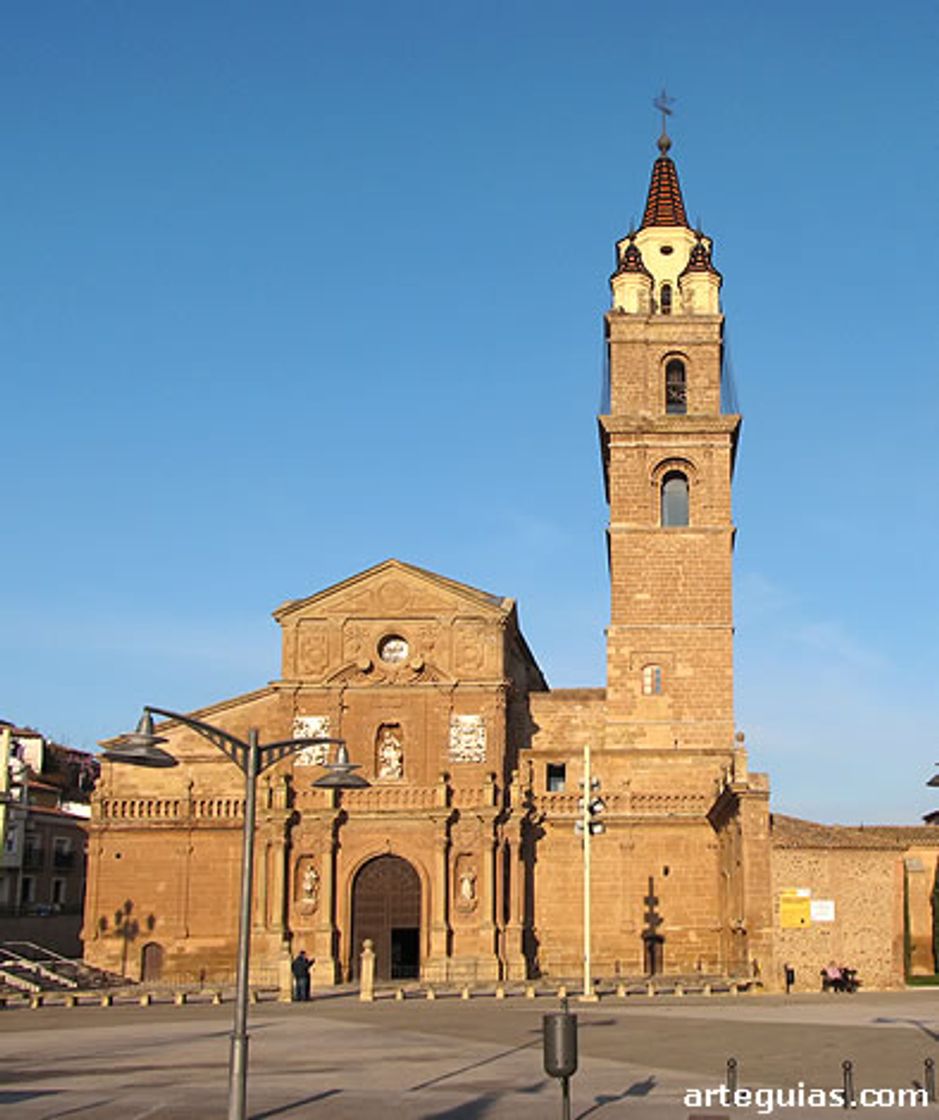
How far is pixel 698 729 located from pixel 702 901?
260 inches

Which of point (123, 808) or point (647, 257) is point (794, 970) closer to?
point (123, 808)

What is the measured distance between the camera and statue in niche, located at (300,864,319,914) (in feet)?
169

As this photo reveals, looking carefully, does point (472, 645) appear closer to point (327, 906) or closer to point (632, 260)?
point (327, 906)

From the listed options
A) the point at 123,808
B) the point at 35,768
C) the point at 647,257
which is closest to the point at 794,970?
the point at 123,808

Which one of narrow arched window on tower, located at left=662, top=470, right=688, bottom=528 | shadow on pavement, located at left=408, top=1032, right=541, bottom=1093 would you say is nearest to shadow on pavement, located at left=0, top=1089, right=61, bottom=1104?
shadow on pavement, located at left=408, top=1032, right=541, bottom=1093

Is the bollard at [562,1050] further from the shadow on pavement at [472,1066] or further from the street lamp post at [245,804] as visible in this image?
the shadow on pavement at [472,1066]

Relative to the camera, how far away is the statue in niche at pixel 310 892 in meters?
51.5

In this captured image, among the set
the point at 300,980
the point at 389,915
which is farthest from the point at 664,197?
the point at 300,980

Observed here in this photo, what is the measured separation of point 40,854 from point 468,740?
27.8 metres

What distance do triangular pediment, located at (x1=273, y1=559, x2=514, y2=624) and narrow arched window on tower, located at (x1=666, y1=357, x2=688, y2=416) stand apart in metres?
11.6

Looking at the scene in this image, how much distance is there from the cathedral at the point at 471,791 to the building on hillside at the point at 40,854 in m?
10.8

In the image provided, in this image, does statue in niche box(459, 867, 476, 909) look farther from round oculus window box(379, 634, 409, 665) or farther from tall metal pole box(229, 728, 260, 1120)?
tall metal pole box(229, 728, 260, 1120)

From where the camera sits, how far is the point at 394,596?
5425 centimetres

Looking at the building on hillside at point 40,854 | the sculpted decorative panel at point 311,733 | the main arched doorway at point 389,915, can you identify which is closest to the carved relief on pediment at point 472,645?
the sculpted decorative panel at point 311,733
